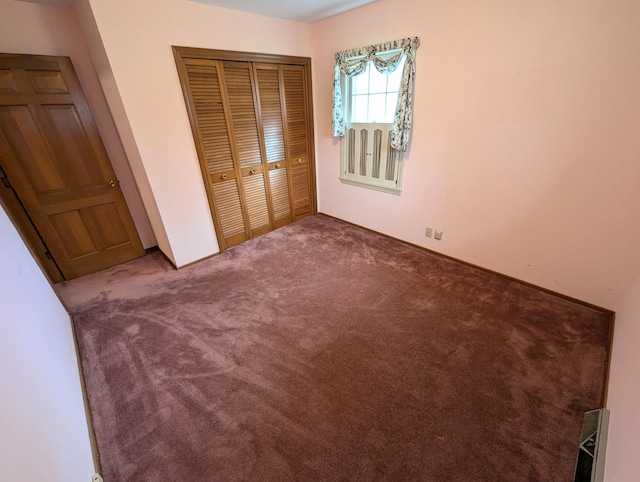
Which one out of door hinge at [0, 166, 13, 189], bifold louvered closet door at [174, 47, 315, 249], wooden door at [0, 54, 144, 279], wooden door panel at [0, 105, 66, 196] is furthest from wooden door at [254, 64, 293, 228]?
door hinge at [0, 166, 13, 189]

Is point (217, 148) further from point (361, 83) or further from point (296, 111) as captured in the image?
point (361, 83)

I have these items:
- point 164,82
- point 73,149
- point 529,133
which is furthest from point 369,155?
point 73,149

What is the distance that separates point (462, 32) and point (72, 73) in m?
3.35

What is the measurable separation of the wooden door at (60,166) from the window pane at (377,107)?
2.81 metres

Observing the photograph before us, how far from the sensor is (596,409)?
1.42m

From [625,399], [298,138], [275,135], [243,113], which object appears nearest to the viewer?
[625,399]

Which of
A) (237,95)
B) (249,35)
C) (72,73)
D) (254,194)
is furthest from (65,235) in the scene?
(249,35)

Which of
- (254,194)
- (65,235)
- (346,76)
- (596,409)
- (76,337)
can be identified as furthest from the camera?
(254,194)

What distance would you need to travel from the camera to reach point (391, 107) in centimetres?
279

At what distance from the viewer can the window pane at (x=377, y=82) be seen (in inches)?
109

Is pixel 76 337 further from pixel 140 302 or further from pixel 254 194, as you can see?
pixel 254 194

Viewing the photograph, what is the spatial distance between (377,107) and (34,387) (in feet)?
10.7

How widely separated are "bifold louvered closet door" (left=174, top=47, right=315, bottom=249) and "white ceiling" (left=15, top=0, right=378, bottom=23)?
0.38 meters

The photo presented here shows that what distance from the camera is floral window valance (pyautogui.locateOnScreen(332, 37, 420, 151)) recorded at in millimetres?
2416
